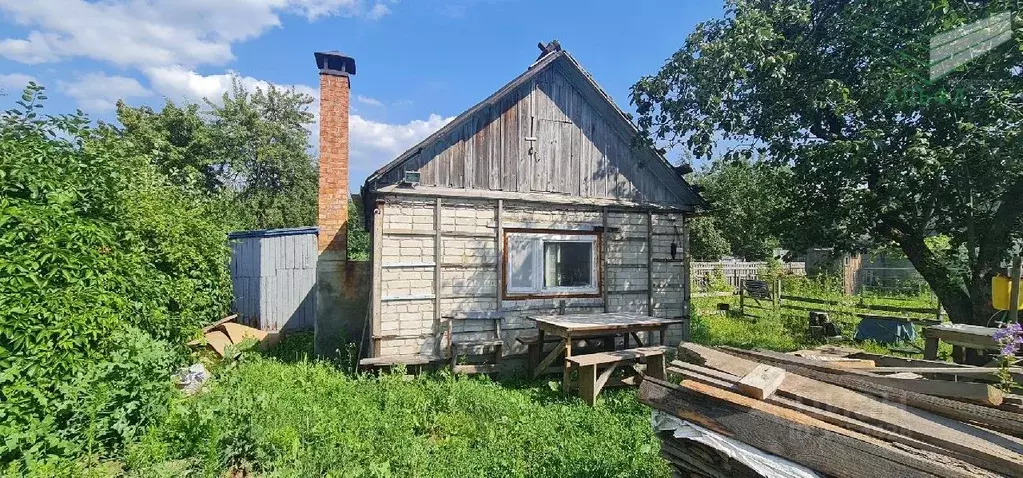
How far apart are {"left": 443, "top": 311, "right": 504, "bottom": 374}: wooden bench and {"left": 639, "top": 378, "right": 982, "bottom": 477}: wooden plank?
480cm

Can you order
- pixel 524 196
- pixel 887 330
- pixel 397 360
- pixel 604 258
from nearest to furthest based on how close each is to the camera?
pixel 397 360
pixel 524 196
pixel 604 258
pixel 887 330

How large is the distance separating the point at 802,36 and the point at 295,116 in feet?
90.8

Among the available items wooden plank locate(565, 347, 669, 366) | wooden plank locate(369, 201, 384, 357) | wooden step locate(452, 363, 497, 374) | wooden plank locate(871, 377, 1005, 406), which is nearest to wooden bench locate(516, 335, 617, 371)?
wooden step locate(452, 363, 497, 374)

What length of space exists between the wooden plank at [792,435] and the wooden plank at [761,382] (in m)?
0.07

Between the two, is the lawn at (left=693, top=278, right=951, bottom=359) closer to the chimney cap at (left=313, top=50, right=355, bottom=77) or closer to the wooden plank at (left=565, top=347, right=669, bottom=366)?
the wooden plank at (left=565, top=347, right=669, bottom=366)

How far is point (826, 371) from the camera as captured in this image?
138 inches

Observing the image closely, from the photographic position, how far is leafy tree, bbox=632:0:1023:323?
6.43 metres

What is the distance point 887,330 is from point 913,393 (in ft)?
28.5

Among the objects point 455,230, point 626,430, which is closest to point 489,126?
point 455,230

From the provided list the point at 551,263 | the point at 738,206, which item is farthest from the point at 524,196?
the point at 738,206

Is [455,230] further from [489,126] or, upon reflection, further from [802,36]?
[802,36]

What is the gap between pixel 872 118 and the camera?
7484mm

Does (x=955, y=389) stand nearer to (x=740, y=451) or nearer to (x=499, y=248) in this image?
(x=740, y=451)

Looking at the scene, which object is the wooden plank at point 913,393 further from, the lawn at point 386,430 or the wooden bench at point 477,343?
the wooden bench at point 477,343
